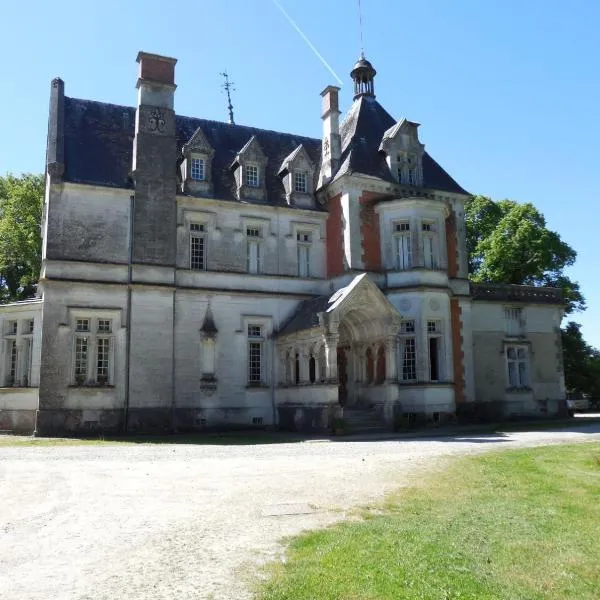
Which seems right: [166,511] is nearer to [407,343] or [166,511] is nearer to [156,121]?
[407,343]

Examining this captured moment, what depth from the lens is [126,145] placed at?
28141mm

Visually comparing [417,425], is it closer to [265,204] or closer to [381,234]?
[381,234]

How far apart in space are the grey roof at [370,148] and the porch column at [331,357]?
8.49 m

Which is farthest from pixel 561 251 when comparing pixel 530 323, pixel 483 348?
pixel 483 348

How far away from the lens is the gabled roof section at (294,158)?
3006cm

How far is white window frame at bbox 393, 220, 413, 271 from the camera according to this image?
2800cm

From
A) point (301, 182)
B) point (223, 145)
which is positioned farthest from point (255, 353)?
point (223, 145)

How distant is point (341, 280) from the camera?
28.0 meters

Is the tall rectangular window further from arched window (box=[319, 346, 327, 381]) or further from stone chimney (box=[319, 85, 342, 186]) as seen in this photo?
stone chimney (box=[319, 85, 342, 186])

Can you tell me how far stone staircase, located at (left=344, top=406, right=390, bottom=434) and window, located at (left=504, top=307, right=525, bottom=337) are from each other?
32.6ft

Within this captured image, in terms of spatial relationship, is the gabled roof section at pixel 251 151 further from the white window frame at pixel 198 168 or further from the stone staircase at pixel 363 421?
the stone staircase at pixel 363 421

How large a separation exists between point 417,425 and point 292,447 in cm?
904

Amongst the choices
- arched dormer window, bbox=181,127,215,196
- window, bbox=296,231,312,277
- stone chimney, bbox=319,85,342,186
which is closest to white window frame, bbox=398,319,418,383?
window, bbox=296,231,312,277

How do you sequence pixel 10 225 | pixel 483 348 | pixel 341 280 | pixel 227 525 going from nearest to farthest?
pixel 227 525, pixel 341 280, pixel 483 348, pixel 10 225
